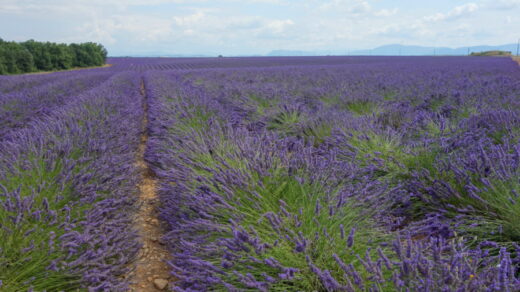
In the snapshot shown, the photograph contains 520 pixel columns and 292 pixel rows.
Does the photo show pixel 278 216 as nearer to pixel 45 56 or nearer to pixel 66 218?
pixel 66 218

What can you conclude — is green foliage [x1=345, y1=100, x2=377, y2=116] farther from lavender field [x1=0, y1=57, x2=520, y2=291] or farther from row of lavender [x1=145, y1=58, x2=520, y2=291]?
lavender field [x1=0, y1=57, x2=520, y2=291]

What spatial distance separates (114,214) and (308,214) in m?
1.23

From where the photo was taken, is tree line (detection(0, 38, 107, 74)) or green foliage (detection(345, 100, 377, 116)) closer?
green foliage (detection(345, 100, 377, 116))

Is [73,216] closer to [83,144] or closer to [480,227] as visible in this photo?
[83,144]

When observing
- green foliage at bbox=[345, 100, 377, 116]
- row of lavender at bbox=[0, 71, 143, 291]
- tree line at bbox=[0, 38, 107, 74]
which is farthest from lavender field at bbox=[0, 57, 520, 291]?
tree line at bbox=[0, 38, 107, 74]

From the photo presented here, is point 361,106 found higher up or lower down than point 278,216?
higher up

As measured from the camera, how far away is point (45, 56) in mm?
28219

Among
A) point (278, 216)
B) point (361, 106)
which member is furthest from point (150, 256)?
point (361, 106)

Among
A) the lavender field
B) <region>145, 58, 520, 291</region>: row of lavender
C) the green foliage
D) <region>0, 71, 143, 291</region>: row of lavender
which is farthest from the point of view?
the green foliage

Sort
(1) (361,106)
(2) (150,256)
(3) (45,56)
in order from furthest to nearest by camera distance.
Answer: (3) (45,56)
(1) (361,106)
(2) (150,256)

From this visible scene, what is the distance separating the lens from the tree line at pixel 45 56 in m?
24.2

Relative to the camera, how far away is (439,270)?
1.14m

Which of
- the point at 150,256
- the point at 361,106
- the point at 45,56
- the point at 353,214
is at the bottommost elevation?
the point at 150,256

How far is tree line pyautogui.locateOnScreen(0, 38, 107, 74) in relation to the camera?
955 inches
